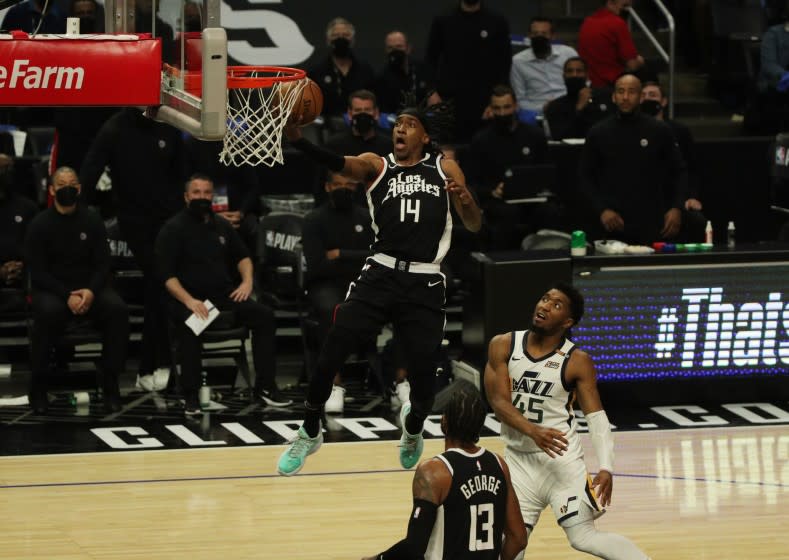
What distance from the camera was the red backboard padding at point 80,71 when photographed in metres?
7.20

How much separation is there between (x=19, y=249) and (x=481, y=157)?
13.2 ft

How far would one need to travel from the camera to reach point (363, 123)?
12742 mm

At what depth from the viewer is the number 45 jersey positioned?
794 centimetres

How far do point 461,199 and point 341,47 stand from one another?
6.29 meters

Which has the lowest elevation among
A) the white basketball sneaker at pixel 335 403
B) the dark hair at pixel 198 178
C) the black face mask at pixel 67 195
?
the white basketball sneaker at pixel 335 403

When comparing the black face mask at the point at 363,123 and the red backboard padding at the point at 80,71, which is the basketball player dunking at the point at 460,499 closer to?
the red backboard padding at the point at 80,71

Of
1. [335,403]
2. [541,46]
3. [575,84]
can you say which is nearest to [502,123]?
[575,84]

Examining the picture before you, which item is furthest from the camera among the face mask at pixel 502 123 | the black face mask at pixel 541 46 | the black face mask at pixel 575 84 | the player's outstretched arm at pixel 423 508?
the black face mask at pixel 541 46

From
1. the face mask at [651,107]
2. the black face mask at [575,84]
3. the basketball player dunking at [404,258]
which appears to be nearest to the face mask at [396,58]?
the black face mask at [575,84]

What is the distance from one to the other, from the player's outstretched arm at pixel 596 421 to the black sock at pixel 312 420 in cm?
150

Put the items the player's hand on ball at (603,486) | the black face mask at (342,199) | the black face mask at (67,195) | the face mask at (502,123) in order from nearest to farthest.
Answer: the player's hand on ball at (603,486) → the black face mask at (67,195) → the black face mask at (342,199) → the face mask at (502,123)

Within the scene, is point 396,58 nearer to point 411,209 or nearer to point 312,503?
point 312,503

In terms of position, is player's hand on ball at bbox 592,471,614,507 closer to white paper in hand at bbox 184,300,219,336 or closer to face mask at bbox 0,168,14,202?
white paper in hand at bbox 184,300,219,336

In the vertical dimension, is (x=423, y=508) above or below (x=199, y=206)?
below
